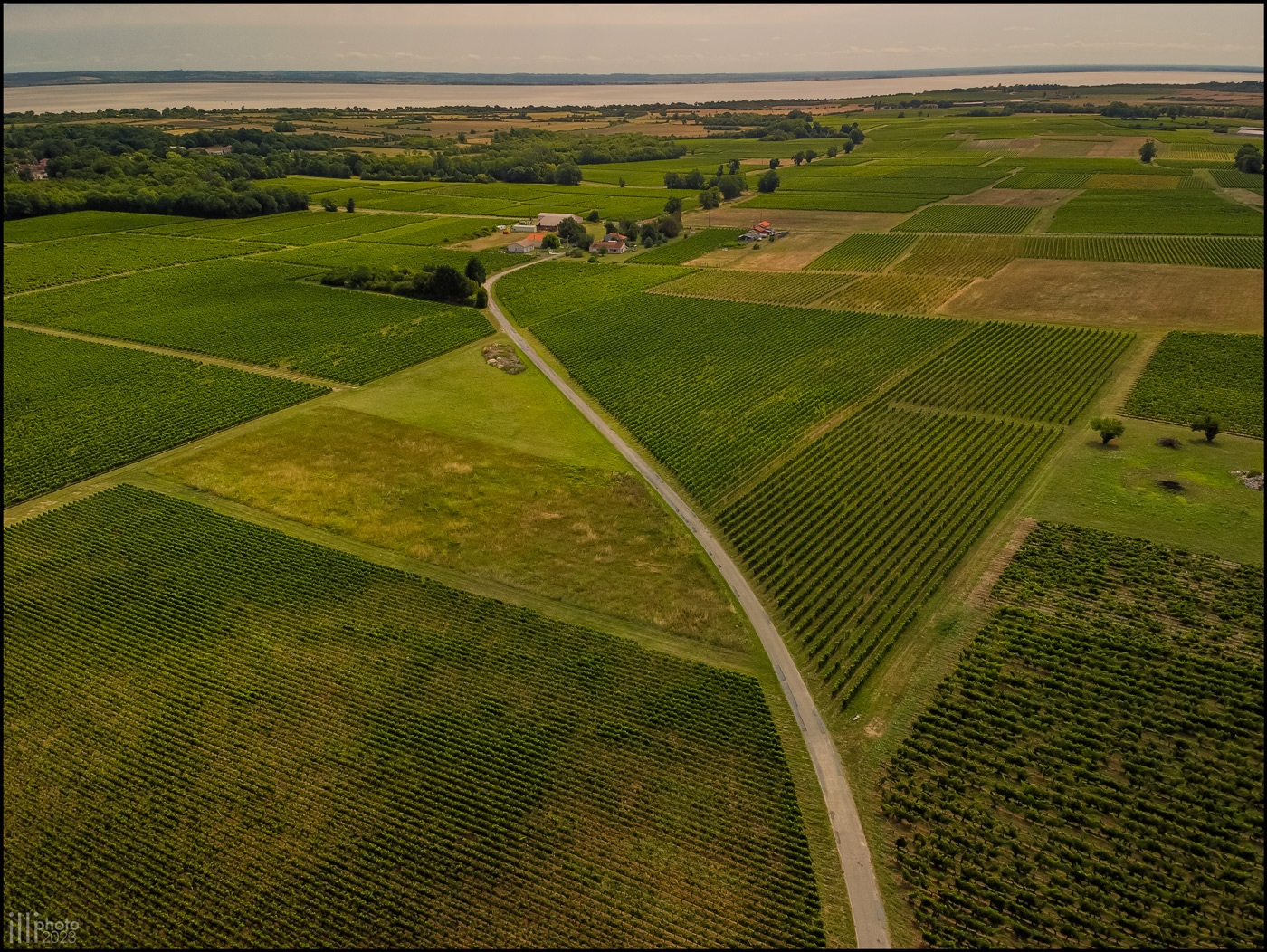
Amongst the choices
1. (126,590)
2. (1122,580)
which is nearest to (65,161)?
(126,590)

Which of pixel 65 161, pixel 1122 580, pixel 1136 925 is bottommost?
pixel 1136 925

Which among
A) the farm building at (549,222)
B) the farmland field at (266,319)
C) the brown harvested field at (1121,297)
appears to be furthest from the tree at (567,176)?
the brown harvested field at (1121,297)

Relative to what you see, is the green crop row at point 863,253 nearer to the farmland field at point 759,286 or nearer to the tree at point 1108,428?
the farmland field at point 759,286

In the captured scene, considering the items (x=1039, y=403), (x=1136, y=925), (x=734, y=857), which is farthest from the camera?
(x=1039, y=403)

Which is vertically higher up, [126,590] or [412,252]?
[412,252]

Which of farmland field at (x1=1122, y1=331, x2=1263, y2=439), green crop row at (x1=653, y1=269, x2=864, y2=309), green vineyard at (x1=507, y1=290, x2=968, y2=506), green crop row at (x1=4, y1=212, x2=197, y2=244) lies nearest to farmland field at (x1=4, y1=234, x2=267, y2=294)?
green crop row at (x1=4, y1=212, x2=197, y2=244)

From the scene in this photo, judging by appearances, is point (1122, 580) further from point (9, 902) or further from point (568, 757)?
point (9, 902)

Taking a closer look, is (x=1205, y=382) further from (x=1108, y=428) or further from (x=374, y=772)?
(x=374, y=772)
